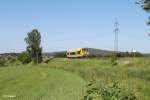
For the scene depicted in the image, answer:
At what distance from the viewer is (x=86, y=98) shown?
1219cm

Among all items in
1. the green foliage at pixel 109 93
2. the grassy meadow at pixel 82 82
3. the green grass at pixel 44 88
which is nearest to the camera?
the green foliage at pixel 109 93

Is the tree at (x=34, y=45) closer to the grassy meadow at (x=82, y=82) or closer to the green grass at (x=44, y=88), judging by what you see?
the grassy meadow at (x=82, y=82)

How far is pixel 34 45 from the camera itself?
127m

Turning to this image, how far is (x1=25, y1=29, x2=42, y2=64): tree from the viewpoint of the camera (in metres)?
126

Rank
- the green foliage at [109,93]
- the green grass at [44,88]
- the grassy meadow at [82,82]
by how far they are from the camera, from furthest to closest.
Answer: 1. the green grass at [44,88]
2. the grassy meadow at [82,82]
3. the green foliage at [109,93]

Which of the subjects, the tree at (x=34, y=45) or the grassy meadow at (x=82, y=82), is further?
the tree at (x=34, y=45)

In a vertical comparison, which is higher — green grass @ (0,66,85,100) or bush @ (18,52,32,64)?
bush @ (18,52,32,64)

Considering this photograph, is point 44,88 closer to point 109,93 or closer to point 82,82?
point 82,82

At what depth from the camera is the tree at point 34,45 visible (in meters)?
126

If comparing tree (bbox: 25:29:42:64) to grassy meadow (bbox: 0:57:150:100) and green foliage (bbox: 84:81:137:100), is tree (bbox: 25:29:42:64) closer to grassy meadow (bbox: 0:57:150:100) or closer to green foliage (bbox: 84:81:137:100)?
grassy meadow (bbox: 0:57:150:100)

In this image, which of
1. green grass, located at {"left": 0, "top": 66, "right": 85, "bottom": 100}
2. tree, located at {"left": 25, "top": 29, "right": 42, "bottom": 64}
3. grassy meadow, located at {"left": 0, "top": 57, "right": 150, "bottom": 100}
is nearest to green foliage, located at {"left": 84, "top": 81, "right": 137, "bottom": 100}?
grassy meadow, located at {"left": 0, "top": 57, "right": 150, "bottom": 100}

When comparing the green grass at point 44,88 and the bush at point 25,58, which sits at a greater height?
the bush at point 25,58

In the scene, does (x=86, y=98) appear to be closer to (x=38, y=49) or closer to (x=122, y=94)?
(x=122, y=94)

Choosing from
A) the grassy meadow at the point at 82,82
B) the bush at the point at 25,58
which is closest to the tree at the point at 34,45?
the bush at the point at 25,58
